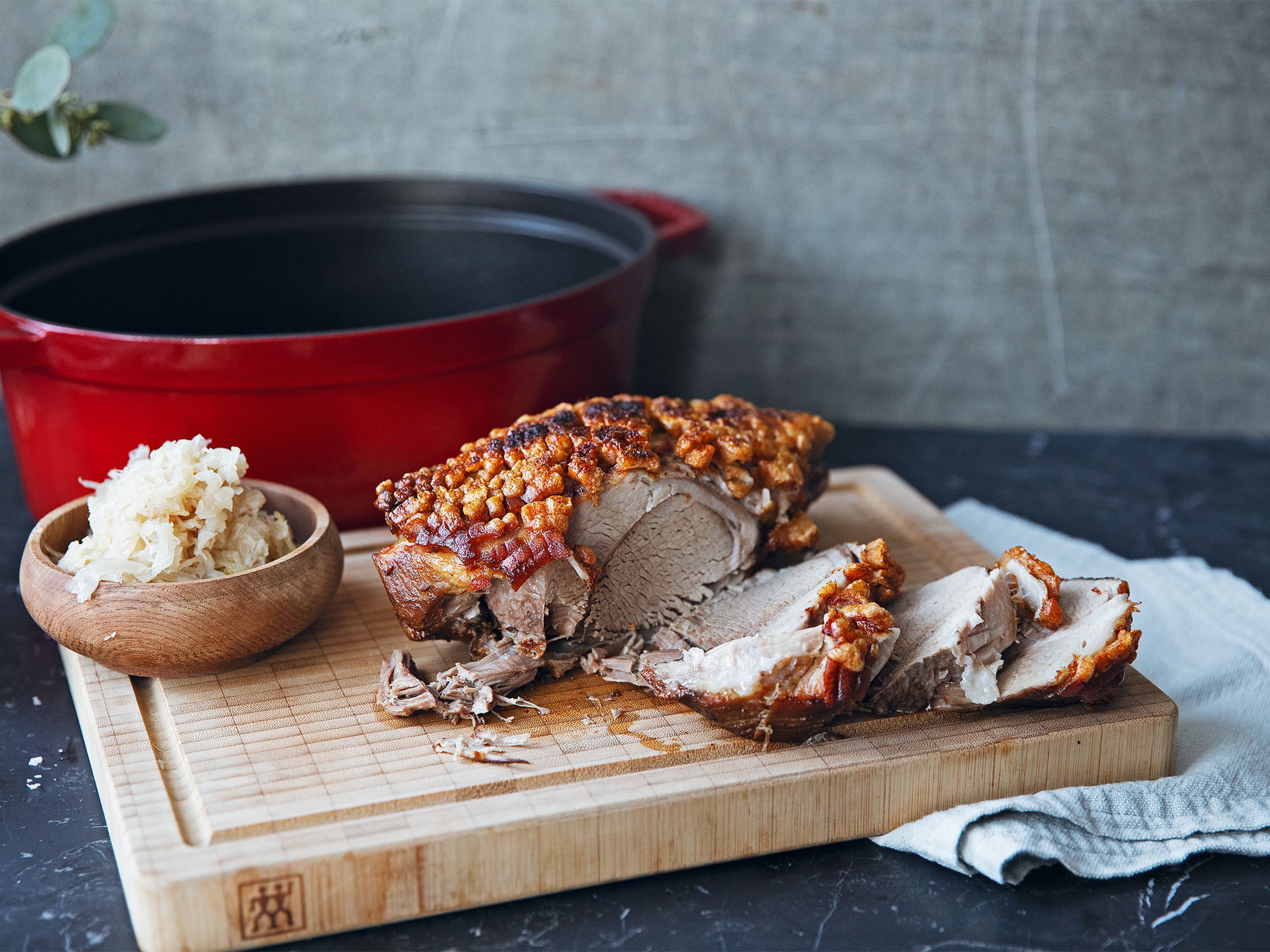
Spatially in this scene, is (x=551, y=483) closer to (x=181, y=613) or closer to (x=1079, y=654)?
(x=181, y=613)

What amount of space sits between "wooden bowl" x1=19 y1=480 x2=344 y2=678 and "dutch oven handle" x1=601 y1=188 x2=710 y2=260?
4.13 ft

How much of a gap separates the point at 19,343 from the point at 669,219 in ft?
5.03

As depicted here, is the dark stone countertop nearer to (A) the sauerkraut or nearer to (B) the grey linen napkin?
(B) the grey linen napkin

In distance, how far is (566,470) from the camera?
6.61 ft

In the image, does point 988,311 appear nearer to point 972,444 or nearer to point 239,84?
point 972,444

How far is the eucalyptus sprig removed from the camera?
2.46m

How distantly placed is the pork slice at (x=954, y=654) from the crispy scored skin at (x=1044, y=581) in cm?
5

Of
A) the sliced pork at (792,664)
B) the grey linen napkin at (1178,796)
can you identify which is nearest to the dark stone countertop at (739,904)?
the grey linen napkin at (1178,796)

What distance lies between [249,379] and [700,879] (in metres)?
1.19

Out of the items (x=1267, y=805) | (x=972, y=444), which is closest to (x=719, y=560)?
(x=1267, y=805)

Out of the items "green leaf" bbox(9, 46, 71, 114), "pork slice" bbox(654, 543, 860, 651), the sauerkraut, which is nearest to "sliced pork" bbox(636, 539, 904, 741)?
"pork slice" bbox(654, 543, 860, 651)

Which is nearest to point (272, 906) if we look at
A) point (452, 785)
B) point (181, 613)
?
point (452, 785)

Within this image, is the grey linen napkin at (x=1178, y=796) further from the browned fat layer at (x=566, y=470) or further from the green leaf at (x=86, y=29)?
the green leaf at (x=86, y=29)

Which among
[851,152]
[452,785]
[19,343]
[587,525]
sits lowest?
[452,785]
